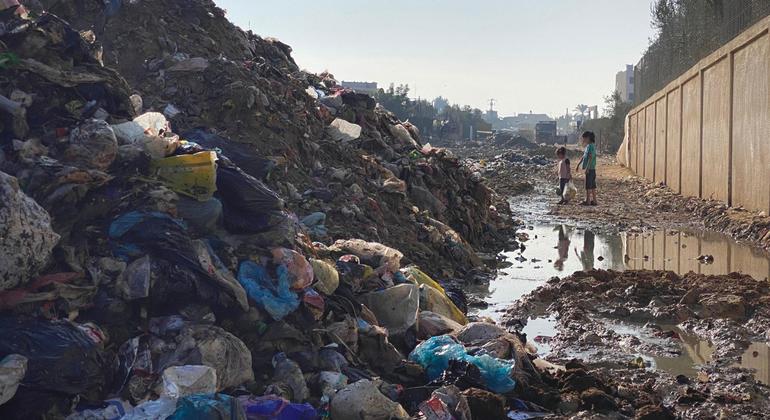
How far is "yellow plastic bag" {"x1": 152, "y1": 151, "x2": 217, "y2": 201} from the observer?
15.0 feet

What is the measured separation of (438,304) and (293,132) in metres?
4.00

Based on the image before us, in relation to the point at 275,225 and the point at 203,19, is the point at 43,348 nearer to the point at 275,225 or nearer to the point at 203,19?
the point at 275,225

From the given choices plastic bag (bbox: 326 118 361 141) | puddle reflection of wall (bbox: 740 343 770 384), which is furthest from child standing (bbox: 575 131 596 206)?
puddle reflection of wall (bbox: 740 343 770 384)

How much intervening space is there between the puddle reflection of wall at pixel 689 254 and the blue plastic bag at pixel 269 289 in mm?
5679

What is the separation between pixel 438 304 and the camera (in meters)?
5.54

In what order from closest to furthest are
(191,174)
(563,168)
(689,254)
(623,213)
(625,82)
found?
(191,174) < (689,254) < (623,213) < (563,168) < (625,82)

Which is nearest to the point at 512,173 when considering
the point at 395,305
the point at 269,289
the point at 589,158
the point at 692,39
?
the point at 692,39

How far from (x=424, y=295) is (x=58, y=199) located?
2.63m

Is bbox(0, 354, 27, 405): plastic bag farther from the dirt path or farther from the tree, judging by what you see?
the tree

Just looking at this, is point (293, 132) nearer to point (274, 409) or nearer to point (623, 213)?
point (274, 409)

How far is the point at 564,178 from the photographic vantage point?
1562 centimetres

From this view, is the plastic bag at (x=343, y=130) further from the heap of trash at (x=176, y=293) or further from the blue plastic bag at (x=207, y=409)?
the blue plastic bag at (x=207, y=409)

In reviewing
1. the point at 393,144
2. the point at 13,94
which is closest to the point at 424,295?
the point at 13,94

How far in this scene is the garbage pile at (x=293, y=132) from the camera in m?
7.95
